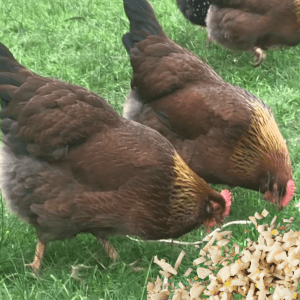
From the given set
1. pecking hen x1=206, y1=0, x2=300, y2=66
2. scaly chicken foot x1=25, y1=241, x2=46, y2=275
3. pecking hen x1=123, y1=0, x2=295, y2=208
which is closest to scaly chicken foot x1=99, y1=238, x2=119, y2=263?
scaly chicken foot x1=25, y1=241, x2=46, y2=275

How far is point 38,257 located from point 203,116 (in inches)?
54.4

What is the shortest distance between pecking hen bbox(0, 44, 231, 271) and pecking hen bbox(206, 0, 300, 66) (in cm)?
275

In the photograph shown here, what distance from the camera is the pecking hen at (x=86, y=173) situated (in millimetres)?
2850

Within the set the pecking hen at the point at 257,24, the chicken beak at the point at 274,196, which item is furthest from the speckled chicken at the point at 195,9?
the chicken beak at the point at 274,196

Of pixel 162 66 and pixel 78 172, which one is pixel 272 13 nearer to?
pixel 162 66

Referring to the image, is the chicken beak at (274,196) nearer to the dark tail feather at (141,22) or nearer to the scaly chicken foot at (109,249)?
the scaly chicken foot at (109,249)

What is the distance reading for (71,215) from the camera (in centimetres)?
284

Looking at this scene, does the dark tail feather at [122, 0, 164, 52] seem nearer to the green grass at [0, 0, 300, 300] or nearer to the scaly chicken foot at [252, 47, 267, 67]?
the green grass at [0, 0, 300, 300]

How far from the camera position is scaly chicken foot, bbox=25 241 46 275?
3.00m

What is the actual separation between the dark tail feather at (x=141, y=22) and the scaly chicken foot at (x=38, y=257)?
1649mm

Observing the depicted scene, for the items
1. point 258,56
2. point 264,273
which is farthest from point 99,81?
point 264,273

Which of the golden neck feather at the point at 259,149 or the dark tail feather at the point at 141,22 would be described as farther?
the dark tail feather at the point at 141,22

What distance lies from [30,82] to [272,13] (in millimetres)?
3063

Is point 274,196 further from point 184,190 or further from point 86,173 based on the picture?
point 86,173
